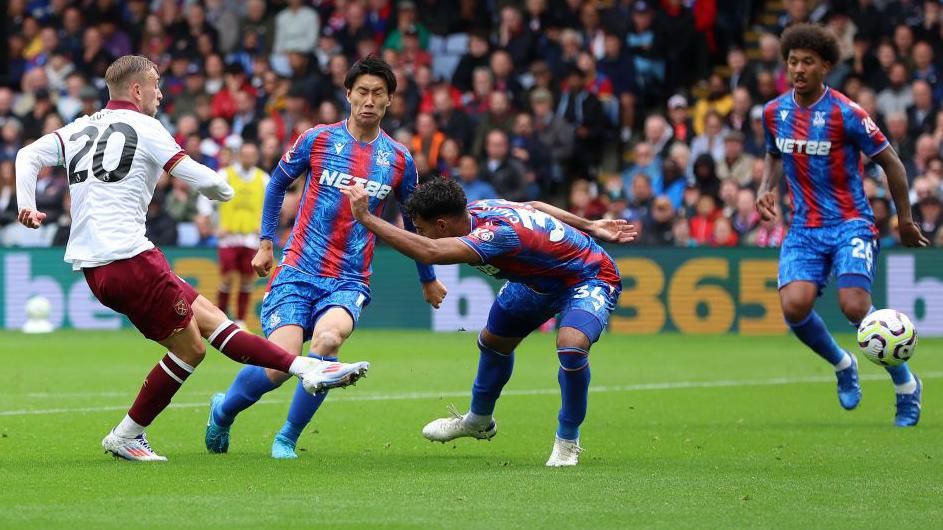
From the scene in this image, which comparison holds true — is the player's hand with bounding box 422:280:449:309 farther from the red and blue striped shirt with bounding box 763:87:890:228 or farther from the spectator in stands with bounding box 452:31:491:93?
the spectator in stands with bounding box 452:31:491:93

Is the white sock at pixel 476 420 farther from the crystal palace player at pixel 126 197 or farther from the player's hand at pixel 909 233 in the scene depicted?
the player's hand at pixel 909 233

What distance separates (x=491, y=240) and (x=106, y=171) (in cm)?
209

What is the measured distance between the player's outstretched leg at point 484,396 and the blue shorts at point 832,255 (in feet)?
8.93

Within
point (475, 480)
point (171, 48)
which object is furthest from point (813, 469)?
point (171, 48)

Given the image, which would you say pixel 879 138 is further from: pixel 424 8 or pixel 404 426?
pixel 424 8

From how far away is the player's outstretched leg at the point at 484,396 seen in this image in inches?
365

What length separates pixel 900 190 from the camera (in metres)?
10.6

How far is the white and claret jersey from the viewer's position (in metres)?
8.20

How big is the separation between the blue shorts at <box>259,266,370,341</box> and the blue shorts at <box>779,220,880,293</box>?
140 inches

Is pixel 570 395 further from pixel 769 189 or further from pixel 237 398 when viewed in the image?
pixel 769 189

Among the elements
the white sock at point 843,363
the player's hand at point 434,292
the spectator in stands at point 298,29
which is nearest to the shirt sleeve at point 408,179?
the player's hand at point 434,292

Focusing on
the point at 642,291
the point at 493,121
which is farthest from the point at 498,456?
the point at 493,121

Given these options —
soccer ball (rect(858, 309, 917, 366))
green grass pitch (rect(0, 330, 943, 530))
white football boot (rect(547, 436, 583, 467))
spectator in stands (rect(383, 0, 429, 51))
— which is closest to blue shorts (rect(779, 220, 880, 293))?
soccer ball (rect(858, 309, 917, 366))

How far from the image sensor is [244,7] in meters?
27.7
